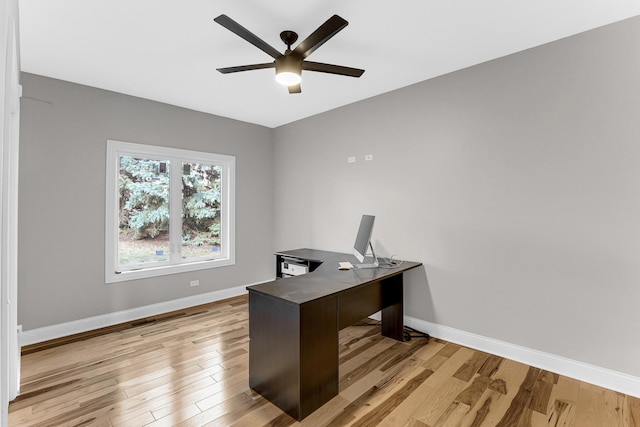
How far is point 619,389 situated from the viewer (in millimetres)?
2223

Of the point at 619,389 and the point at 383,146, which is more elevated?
the point at 383,146

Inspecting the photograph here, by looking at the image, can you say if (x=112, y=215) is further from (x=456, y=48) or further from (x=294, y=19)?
(x=456, y=48)

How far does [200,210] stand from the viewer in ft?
14.3

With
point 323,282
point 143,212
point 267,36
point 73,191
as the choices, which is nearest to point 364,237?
point 323,282

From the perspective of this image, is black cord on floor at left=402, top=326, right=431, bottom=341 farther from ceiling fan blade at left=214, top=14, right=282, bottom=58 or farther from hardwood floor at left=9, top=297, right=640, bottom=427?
ceiling fan blade at left=214, top=14, right=282, bottom=58

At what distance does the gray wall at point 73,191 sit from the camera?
302cm

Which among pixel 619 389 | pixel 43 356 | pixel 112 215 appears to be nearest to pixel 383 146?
pixel 619 389

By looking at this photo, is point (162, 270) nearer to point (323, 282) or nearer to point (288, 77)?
point (323, 282)

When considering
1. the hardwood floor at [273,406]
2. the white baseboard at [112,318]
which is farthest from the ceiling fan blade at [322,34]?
the white baseboard at [112,318]

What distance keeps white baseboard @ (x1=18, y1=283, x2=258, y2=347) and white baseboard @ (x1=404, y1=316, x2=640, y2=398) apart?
2.82m

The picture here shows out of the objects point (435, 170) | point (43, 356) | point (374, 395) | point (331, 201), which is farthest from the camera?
point (331, 201)

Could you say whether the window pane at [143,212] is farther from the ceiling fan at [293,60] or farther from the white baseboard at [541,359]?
the white baseboard at [541,359]

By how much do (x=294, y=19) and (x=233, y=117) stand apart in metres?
2.52

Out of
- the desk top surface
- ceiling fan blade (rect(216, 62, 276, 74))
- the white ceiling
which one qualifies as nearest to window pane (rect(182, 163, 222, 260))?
the white ceiling
